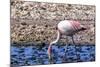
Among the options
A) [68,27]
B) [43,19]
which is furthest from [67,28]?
[43,19]

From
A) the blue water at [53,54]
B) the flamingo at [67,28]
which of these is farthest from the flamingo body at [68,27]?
the blue water at [53,54]

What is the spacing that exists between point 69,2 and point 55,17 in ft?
0.73

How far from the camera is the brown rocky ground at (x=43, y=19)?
5.86ft

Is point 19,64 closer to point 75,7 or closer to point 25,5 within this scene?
point 25,5

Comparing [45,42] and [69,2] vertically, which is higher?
[69,2]

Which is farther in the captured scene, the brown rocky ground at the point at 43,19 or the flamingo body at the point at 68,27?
the flamingo body at the point at 68,27

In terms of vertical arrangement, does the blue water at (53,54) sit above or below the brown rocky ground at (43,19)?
below

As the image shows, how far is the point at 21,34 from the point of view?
70.8 inches

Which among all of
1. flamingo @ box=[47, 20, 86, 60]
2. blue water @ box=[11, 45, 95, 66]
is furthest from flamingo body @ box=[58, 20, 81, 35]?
blue water @ box=[11, 45, 95, 66]

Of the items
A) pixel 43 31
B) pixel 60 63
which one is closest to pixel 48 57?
pixel 60 63

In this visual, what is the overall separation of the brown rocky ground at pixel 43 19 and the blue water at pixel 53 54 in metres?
0.07

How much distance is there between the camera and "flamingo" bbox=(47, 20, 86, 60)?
1.91m

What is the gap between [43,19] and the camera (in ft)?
6.13

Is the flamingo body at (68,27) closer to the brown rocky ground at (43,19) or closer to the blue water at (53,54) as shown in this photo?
the brown rocky ground at (43,19)
